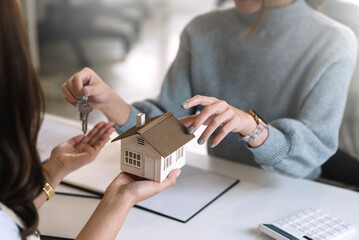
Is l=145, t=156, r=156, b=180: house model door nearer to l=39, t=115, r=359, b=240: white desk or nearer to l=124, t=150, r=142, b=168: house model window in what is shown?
l=124, t=150, r=142, b=168: house model window

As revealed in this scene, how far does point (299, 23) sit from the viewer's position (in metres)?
0.97

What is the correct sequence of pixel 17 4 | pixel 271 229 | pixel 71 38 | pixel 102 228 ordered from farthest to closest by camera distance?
1. pixel 71 38
2. pixel 271 229
3. pixel 102 228
4. pixel 17 4

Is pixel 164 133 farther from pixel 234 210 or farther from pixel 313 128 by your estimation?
pixel 313 128

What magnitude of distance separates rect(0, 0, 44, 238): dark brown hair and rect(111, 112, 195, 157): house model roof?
140 mm

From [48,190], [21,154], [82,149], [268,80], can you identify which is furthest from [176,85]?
[21,154]

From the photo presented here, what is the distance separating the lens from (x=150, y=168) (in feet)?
2.01

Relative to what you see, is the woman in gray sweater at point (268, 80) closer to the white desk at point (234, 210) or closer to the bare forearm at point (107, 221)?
the white desk at point (234, 210)

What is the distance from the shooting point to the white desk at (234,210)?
28.7 inches

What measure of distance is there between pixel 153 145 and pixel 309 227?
321 mm

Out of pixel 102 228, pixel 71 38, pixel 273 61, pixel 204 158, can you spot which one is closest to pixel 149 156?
pixel 102 228

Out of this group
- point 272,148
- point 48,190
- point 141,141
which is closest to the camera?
point 141,141

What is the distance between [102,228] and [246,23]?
24.5 inches

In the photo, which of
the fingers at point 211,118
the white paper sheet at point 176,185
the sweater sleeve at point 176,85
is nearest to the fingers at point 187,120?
the fingers at point 211,118

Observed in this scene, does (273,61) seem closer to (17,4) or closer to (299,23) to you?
(299,23)
